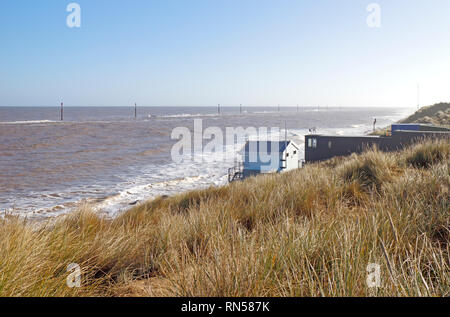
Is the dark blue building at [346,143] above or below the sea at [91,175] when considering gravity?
above

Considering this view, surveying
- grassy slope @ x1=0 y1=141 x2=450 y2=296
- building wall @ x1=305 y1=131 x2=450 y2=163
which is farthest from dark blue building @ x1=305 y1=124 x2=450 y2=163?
grassy slope @ x1=0 y1=141 x2=450 y2=296

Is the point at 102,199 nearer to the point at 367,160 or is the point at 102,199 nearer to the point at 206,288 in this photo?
the point at 367,160

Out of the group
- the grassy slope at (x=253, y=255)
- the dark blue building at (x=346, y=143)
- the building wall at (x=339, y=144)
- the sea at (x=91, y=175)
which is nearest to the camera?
the grassy slope at (x=253, y=255)

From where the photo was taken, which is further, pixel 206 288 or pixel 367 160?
pixel 367 160

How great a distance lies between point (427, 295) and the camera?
1.97 m

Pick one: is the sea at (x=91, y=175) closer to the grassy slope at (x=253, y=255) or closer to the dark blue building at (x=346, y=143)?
the grassy slope at (x=253, y=255)

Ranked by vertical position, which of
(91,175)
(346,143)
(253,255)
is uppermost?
(346,143)

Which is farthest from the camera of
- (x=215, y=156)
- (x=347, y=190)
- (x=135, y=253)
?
(x=215, y=156)

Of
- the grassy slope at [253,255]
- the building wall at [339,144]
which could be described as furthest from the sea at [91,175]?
the building wall at [339,144]

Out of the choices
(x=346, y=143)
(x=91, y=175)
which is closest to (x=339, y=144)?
(x=346, y=143)

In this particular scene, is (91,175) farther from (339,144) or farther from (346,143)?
(346,143)

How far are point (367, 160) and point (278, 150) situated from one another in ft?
74.6

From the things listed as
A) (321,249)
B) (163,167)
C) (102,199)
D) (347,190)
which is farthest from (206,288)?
(163,167)

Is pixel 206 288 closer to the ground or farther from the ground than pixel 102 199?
farther from the ground
